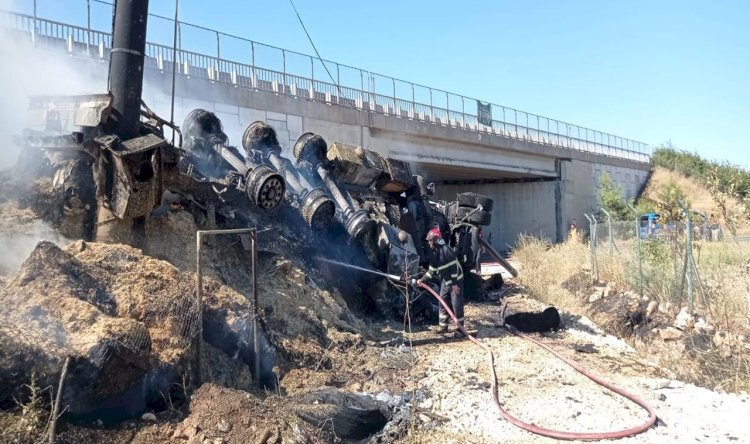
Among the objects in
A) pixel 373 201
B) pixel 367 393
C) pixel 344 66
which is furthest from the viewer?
pixel 344 66

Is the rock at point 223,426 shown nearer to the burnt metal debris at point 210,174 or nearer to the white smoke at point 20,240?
the white smoke at point 20,240

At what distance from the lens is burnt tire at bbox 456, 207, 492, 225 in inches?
476

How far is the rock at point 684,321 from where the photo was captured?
26.5 feet

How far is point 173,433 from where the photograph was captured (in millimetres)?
4246

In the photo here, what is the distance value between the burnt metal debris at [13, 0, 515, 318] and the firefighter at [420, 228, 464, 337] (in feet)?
1.60

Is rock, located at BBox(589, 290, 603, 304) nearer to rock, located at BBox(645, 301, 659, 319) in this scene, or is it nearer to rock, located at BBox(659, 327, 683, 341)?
rock, located at BBox(645, 301, 659, 319)

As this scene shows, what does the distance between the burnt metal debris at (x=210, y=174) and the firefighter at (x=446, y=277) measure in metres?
0.49

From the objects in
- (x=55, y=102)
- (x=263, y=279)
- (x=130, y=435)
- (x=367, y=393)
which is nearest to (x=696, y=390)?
(x=367, y=393)

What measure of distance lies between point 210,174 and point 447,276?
3997 millimetres

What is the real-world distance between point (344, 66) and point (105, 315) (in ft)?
60.3

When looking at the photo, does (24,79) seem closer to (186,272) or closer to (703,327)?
(186,272)

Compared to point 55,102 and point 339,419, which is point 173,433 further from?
point 55,102

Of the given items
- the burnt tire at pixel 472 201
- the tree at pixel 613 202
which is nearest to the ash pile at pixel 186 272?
the burnt tire at pixel 472 201

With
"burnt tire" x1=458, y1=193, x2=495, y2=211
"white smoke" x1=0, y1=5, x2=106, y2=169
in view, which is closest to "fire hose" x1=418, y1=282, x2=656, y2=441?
"burnt tire" x1=458, y1=193, x2=495, y2=211
